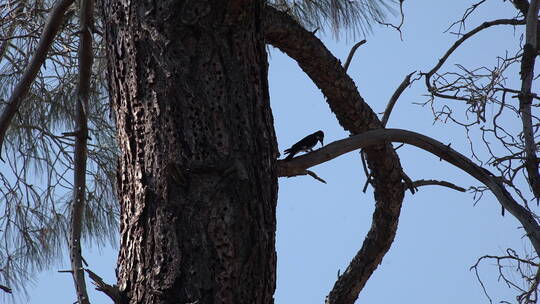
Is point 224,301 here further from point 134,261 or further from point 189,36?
point 189,36

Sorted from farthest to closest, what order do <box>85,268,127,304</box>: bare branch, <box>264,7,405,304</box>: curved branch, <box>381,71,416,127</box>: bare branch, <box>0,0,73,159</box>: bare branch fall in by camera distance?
<box>381,71,416,127</box>: bare branch
<box>264,7,405,304</box>: curved branch
<box>0,0,73,159</box>: bare branch
<box>85,268,127,304</box>: bare branch

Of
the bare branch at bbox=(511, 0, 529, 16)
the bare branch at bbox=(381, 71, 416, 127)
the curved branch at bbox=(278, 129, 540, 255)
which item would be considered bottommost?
the curved branch at bbox=(278, 129, 540, 255)

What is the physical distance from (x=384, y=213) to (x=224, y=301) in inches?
71.8

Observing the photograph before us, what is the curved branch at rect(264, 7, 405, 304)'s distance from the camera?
9.77 feet

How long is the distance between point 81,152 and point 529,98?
4.75 feet

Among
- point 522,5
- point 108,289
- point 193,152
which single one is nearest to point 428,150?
point 522,5

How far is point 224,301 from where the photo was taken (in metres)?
1.65

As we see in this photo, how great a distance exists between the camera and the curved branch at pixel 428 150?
2486mm

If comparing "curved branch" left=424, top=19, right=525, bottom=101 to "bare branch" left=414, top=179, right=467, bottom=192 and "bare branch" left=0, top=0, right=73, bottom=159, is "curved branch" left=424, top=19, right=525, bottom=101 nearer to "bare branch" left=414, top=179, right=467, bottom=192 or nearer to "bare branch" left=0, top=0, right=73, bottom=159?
"bare branch" left=414, top=179, right=467, bottom=192

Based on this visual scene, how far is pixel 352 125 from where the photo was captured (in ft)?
10.3

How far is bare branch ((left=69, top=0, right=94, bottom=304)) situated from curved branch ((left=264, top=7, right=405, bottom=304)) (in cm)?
62

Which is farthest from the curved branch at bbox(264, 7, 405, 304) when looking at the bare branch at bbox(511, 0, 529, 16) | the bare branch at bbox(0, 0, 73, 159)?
the bare branch at bbox(511, 0, 529, 16)

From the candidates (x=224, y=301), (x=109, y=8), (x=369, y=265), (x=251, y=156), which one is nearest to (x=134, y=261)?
(x=224, y=301)

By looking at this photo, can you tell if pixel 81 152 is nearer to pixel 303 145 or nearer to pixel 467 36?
pixel 303 145
